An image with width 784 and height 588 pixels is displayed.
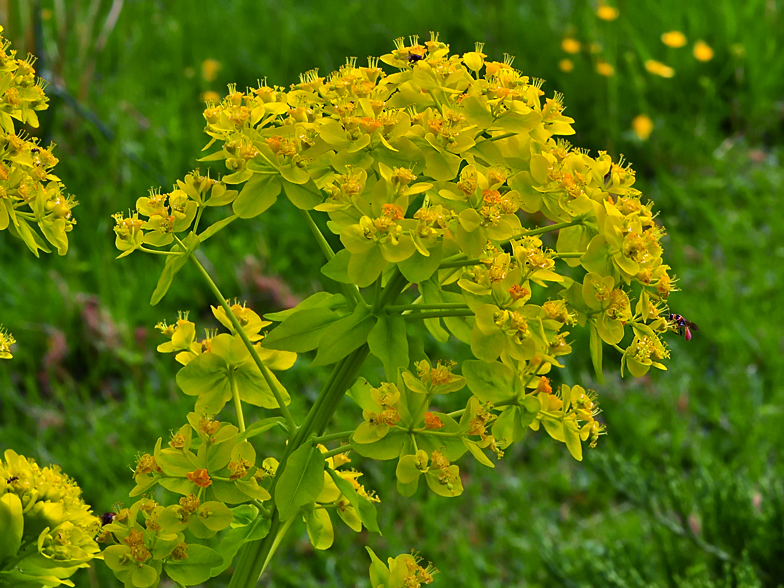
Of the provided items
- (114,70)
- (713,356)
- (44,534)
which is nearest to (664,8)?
(713,356)

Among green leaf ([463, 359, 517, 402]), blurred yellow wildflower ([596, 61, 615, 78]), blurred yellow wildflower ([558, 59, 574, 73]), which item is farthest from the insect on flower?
blurred yellow wildflower ([558, 59, 574, 73])

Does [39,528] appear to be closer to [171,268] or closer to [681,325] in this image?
[171,268]

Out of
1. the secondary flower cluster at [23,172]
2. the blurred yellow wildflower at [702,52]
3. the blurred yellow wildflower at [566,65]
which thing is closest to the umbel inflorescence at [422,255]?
the secondary flower cluster at [23,172]

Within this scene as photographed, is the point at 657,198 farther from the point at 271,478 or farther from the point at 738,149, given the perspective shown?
the point at 271,478

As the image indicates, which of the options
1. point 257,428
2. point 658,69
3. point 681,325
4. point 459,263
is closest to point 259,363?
point 257,428

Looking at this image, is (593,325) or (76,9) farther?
(76,9)

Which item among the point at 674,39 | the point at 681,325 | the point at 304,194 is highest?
the point at 304,194
